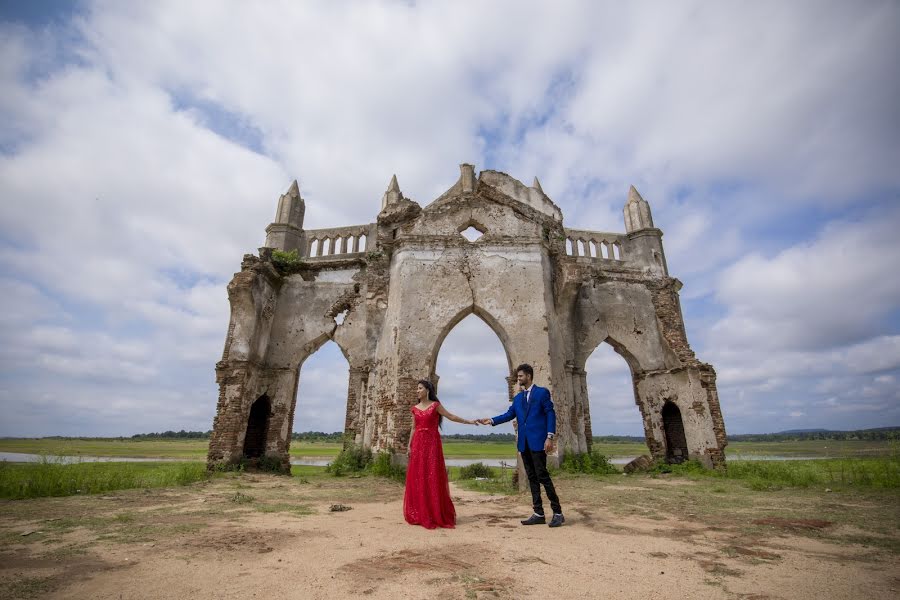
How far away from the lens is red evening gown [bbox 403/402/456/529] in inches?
186

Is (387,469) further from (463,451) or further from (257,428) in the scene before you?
(463,451)

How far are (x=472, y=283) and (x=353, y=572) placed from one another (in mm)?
8018

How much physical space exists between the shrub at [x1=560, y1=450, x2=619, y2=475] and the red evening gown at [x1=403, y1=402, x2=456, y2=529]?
5249mm

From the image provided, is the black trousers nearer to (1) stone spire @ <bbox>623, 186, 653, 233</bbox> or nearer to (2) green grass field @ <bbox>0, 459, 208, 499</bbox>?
(2) green grass field @ <bbox>0, 459, 208, 499</bbox>

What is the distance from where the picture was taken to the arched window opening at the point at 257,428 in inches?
476

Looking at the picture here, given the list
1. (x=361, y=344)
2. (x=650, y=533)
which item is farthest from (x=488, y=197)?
(x=650, y=533)

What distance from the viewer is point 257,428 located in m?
12.4

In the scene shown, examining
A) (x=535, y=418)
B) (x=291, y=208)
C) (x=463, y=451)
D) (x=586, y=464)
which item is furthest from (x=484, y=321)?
(x=463, y=451)

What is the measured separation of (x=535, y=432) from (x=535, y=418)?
0.16m

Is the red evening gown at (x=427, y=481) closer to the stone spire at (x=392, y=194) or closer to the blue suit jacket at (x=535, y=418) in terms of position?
the blue suit jacket at (x=535, y=418)

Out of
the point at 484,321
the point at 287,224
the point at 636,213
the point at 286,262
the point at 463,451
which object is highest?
the point at 636,213

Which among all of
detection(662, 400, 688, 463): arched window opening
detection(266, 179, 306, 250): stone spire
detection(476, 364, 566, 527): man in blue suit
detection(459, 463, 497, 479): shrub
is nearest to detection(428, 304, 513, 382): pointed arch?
detection(459, 463, 497, 479): shrub

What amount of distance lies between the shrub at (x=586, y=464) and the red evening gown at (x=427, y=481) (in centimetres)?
525

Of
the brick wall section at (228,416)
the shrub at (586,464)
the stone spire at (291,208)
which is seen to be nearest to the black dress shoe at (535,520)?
the shrub at (586,464)
